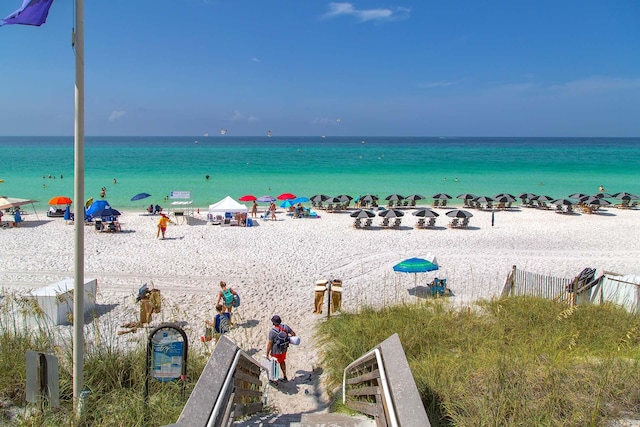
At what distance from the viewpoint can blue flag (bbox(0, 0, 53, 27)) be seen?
13.3ft

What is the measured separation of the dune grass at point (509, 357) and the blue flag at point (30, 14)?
511 cm

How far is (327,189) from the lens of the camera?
42688 millimetres

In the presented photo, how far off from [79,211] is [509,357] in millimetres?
4837

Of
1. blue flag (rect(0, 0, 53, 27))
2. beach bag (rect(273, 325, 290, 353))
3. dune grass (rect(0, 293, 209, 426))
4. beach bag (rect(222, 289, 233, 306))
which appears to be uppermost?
blue flag (rect(0, 0, 53, 27))

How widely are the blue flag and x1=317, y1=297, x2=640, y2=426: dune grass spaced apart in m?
5.11

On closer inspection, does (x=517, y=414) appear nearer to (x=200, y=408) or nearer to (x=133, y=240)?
(x=200, y=408)

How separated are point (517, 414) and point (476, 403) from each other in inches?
13.2

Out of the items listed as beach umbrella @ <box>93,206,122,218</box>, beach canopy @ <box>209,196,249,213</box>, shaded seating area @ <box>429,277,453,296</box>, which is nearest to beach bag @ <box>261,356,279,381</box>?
shaded seating area @ <box>429,277,453,296</box>

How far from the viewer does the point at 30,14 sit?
4066mm

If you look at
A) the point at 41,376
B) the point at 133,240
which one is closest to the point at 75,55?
the point at 41,376

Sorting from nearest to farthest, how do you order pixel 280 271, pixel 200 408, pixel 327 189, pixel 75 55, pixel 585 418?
pixel 200 408 → pixel 585 418 → pixel 75 55 → pixel 280 271 → pixel 327 189

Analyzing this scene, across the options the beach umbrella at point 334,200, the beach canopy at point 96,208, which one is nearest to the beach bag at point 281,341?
the beach canopy at point 96,208

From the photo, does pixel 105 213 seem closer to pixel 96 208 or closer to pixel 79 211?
pixel 96 208

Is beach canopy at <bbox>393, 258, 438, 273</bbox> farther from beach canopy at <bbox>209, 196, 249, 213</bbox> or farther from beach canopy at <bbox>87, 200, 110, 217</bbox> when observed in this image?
beach canopy at <bbox>87, 200, 110, 217</bbox>
